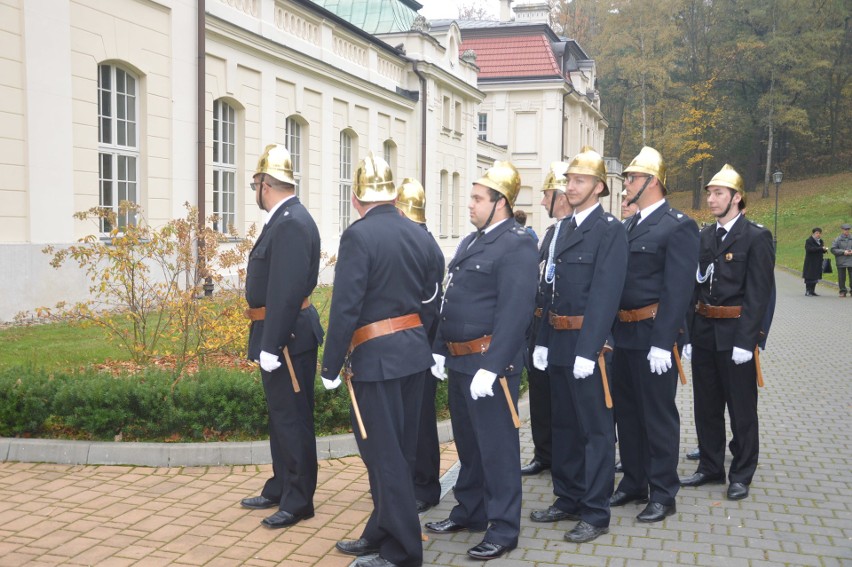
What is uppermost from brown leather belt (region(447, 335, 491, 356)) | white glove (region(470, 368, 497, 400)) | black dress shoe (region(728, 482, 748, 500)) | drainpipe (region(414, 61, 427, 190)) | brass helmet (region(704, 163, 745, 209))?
drainpipe (region(414, 61, 427, 190))

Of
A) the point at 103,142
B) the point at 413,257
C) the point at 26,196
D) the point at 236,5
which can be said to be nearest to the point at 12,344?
the point at 26,196

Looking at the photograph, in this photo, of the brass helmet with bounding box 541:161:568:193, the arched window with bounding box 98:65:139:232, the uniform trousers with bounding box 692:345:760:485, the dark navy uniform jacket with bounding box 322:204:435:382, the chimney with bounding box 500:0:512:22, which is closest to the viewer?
the dark navy uniform jacket with bounding box 322:204:435:382

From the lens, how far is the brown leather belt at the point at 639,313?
5.55 meters

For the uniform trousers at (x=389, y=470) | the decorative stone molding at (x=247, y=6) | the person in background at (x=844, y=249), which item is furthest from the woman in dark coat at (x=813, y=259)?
the uniform trousers at (x=389, y=470)

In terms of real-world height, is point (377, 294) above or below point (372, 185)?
below

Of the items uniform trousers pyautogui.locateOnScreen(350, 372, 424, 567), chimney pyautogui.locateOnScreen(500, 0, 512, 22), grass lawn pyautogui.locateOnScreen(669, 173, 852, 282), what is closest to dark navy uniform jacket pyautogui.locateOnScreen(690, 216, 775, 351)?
uniform trousers pyautogui.locateOnScreen(350, 372, 424, 567)

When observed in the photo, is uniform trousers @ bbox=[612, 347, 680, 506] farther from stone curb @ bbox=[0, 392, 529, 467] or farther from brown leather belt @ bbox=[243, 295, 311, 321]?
stone curb @ bbox=[0, 392, 529, 467]

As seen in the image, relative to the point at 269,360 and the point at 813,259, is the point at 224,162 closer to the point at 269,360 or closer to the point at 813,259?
the point at 269,360

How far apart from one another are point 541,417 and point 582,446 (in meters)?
0.94

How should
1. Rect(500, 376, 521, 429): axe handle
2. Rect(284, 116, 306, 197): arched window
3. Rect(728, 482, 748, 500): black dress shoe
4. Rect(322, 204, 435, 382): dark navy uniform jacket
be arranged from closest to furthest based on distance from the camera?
Rect(322, 204, 435, 382): dark navy uniform jacket
Rect(500, 376, 521, 429): axe handle
Rect(728, 482, 748, 500): black dress shoe
Rect(284, 116, 306, 197): arched window

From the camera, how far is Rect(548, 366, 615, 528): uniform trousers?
520 cm

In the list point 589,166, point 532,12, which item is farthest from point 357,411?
point 532,12

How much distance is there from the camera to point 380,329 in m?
4.63

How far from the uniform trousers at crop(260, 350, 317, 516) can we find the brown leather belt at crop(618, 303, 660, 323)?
79.0 inches
